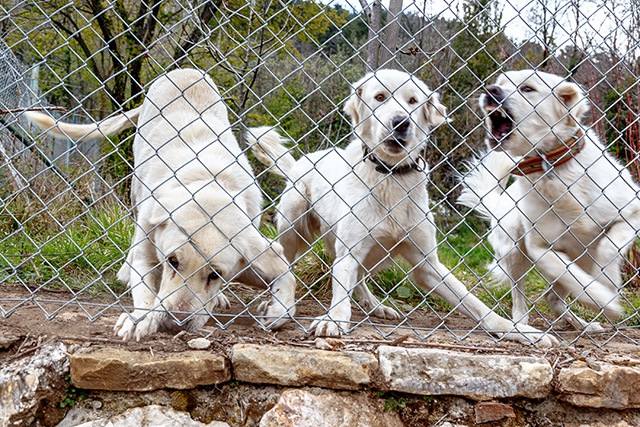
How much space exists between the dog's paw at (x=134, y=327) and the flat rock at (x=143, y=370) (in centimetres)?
13

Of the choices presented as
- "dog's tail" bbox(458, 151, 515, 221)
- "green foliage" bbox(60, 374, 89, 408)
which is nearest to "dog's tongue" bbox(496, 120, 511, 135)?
"dog's tail" bbox(458, 151, 515, 221)

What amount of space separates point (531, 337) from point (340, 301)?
86cm

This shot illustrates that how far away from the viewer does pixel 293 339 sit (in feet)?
7.22

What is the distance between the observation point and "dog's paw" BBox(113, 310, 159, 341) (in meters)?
2.06

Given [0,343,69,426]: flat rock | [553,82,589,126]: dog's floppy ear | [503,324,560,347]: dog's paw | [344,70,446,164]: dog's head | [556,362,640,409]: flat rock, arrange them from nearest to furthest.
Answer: [0,343,69,426]: flat rock → [556,362,640,409]: flat rock → [503,324,560,347]: dog's paw → [344,70,446,164]: dog's head → [553,82,589,126]: dog's floppy ear

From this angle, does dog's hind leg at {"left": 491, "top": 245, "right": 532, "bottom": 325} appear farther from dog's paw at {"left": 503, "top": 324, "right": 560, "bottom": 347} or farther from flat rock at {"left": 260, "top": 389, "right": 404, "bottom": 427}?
flat rock at {"left": 260, "top": 389, "right": 404, "bottom": 427}

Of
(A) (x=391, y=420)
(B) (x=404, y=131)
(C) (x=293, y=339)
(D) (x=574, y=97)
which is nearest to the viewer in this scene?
(A) (x=391, y=420)

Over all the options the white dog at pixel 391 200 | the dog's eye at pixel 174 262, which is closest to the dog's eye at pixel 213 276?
the dog's eye at pixel 174 262

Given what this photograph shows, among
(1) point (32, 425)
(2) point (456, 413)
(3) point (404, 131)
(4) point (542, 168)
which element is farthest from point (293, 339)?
(4) point (542, 168)

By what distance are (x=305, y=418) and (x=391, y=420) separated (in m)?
0.31

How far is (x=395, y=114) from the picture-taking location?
2.82 meters

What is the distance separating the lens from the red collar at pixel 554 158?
2.88 metres

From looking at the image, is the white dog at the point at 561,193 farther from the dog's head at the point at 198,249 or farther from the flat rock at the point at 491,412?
the dog's head at the point at 198,249

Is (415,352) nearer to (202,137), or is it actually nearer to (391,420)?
(391,420)
